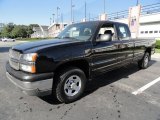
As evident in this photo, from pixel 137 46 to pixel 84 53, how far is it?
3068 mm

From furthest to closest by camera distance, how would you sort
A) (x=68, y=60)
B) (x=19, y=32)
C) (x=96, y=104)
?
1. (x=19, y=32)
2. (x=96, y=104)
3. (x=68, y=60)

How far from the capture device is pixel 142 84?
17.7 ft

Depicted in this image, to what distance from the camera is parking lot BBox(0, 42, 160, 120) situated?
11.4ft

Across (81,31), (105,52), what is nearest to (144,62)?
(105,52)

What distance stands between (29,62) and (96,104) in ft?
5.80

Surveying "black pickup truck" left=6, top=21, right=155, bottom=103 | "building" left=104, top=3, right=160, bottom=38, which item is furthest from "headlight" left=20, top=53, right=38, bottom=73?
"building" left=104, top=3, right=160, bottom=38

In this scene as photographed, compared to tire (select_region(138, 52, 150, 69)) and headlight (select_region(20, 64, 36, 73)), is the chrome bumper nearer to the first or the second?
headlight (select_region(20, 64, 36, 73))

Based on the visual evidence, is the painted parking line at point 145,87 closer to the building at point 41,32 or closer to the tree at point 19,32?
the building at point 41,32

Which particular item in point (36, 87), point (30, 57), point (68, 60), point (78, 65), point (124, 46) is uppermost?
point (124, 46)

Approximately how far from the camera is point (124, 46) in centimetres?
552

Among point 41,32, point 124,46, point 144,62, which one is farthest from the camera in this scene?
point 41,32

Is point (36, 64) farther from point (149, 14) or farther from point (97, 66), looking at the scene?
point (149, 14)

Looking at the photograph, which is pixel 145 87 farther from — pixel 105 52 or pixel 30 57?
pixel 30 57

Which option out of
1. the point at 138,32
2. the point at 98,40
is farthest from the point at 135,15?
the point at 98,40
